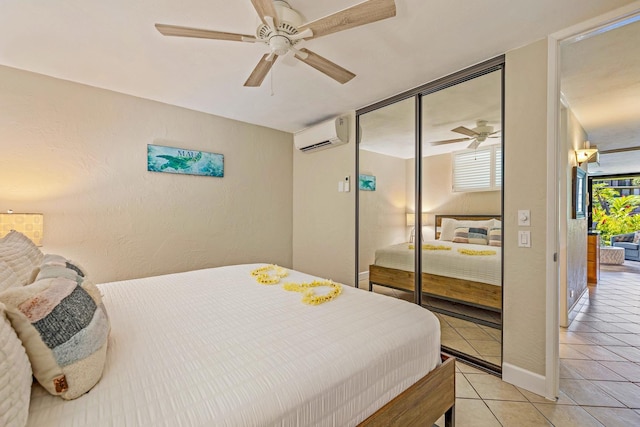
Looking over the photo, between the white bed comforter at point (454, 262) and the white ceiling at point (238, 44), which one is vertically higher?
the white ceiling at point (238, 44)

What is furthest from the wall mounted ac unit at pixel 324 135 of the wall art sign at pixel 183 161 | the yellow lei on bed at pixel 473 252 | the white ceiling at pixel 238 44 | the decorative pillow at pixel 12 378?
the decorative pillow at pixel 12 378

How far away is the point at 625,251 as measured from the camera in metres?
Answer: 6.47

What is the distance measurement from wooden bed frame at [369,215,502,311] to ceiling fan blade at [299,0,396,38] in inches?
66.7

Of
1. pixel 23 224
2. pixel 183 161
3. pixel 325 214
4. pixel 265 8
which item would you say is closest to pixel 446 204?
pixel 325 214

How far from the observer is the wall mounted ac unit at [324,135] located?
330 cm

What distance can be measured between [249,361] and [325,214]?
2751 millimetres

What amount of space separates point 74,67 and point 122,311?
2.13m

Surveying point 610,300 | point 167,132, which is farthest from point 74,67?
point 610,300

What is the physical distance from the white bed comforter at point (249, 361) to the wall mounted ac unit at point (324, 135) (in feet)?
7.00

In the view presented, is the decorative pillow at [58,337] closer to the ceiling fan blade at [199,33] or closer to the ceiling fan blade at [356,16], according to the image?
the ceiling fan blade at [199,33]

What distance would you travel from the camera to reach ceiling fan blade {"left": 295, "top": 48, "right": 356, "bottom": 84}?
5.91 feet

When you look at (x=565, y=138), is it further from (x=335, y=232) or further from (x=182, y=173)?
(x=182, y=173)

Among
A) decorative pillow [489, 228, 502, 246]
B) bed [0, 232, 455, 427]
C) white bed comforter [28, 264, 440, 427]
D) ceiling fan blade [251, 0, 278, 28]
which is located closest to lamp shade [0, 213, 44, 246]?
bed [0, 232, 455, 427]

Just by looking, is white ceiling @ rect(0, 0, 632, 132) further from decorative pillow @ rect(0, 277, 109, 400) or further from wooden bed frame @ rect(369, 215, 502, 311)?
decorative pillow @ rect(0, 277, 109, 400)
